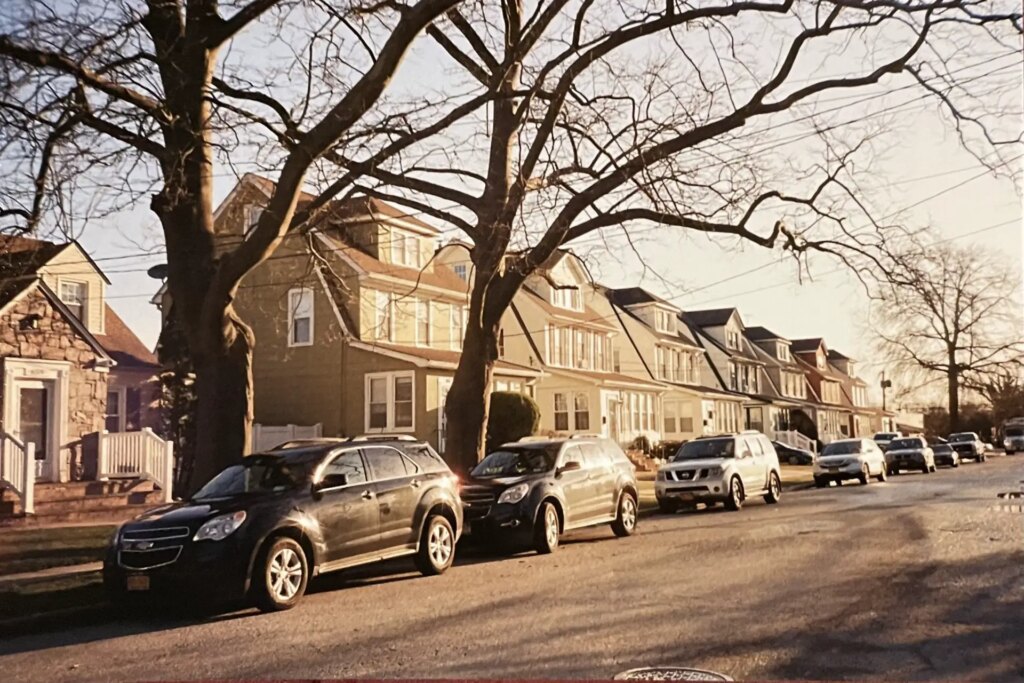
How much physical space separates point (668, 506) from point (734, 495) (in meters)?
1.47

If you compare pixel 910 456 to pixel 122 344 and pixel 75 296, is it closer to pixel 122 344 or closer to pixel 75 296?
pixel 122 344

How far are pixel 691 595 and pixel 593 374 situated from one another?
3333cm

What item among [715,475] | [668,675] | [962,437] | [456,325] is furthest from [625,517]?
[962,437]

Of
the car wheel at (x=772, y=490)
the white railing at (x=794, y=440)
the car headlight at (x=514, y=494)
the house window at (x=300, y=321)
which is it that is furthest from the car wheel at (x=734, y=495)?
the white railing at (x=794, y=440)

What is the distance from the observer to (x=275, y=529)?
415 inches

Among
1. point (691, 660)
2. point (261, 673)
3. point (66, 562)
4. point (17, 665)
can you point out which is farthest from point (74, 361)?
point (691, 660)

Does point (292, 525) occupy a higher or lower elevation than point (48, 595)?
higher

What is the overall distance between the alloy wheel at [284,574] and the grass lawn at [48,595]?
1.98 m

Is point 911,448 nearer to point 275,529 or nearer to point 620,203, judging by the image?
point 620,203

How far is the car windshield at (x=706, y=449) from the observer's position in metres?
23.3

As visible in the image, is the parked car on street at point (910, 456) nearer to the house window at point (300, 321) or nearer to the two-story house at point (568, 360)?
the two-story house at point (568, 360)

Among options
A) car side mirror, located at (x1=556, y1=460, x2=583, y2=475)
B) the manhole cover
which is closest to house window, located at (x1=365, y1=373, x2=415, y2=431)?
car side mirror, located at (x1=556, y1=460, x2=583, y2=475)

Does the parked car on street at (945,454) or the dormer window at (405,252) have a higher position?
the dormer window at (405,252)

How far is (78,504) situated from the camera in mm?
20094
